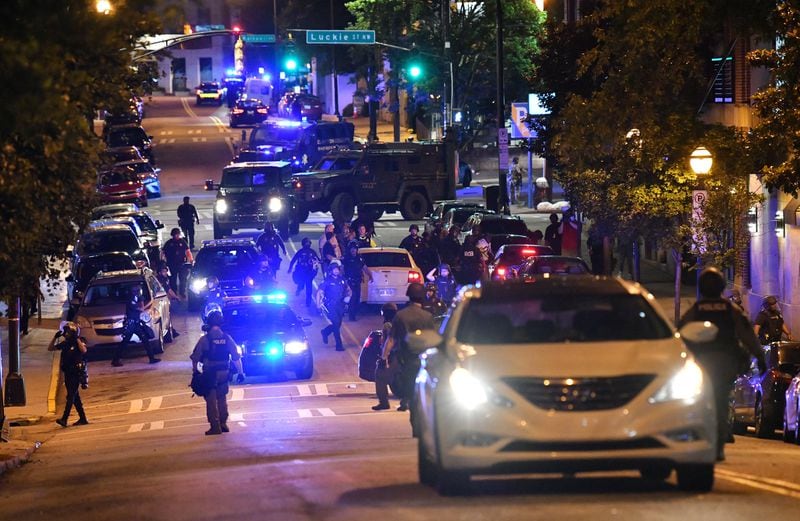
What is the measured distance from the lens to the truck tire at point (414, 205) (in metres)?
48.7

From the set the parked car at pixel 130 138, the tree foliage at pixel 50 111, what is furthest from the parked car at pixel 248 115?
the tree foliage at pixel 50 111

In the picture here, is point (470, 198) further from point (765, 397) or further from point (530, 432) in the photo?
point (530, 432)

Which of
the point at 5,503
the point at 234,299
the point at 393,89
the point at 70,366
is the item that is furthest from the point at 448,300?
the point at 393,89

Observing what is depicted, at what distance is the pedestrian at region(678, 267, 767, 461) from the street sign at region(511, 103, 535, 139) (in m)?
43.8

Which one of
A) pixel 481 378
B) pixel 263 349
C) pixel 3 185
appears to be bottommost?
pixel 263 349

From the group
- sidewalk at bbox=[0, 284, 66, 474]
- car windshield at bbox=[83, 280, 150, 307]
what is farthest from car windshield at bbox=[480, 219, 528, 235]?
sidewalk at bbox=[0, 284, 66, 474]

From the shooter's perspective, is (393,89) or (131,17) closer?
(131,17)

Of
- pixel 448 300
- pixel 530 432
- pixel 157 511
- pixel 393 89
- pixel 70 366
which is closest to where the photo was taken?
pixel 530 432

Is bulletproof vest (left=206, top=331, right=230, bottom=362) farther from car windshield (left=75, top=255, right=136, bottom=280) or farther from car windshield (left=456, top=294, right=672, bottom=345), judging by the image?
car windshield (left=75, top=255, right=136, bottom=280)

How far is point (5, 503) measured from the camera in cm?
1346

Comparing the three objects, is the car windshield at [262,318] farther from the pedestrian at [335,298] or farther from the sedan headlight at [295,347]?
the pedestrian at [335,298]

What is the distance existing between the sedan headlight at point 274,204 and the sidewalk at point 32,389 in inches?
326

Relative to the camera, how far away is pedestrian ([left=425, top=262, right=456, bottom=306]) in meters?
32.2

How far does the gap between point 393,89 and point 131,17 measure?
60009 mm
